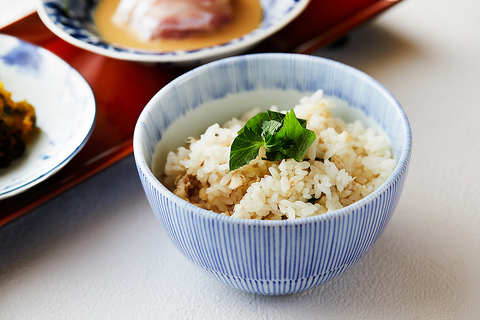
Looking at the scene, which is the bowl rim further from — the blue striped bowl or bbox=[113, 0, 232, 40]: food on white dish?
bbox=[113, 0, 232, 40]: food on white dish

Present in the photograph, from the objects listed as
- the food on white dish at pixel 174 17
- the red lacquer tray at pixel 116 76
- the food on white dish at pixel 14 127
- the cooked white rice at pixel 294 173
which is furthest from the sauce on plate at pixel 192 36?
the cooked white rice at pixel 294 173

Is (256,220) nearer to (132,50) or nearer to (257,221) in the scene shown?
(257,221)

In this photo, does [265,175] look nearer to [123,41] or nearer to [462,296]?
[462,296]

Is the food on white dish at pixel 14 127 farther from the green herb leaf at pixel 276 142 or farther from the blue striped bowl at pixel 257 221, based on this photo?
the green herb leaf at pixel 276 142

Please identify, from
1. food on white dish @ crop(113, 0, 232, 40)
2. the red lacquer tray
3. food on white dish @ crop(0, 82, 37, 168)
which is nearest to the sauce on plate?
food on white dish @ crop(113, 0, 232, 40)

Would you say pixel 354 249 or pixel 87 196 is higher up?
pixel 354 249

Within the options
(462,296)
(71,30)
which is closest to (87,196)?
(71,30)

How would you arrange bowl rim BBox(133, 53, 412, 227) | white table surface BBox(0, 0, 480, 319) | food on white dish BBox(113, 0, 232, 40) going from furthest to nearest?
1. food on white dish BBox(113, 0, 232, 40)
2. white table surface BBox(0, 0, 480, 319)
3. bowl rim BBox(133, 53, 412, 227)
